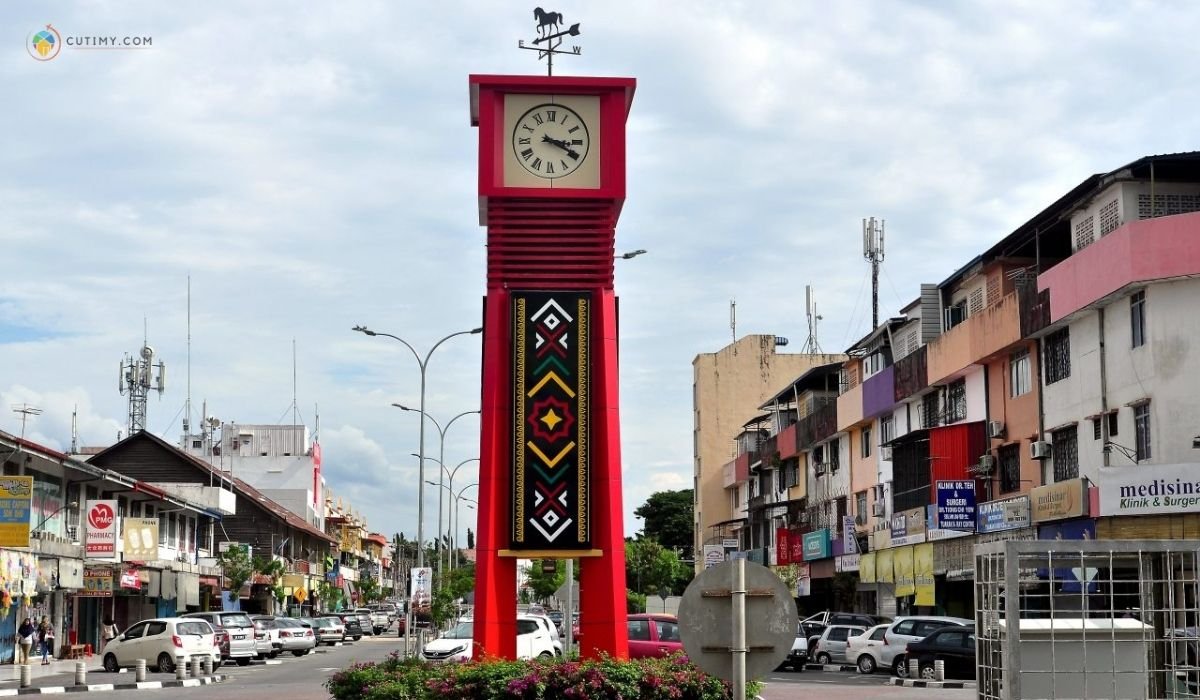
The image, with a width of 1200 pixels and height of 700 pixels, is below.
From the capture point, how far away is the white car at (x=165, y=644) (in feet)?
Answer: 133

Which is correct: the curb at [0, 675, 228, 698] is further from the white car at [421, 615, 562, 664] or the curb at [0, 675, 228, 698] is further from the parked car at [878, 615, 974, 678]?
the parked car at [878, 615, 974, 678]

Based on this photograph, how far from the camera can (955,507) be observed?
44.7 meters

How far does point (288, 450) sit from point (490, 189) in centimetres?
9623

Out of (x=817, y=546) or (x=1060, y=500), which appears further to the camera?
(x=817, y=546)

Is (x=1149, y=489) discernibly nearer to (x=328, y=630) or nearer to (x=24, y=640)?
(x=24, y=640)

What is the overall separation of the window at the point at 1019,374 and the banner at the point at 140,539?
1157 inches

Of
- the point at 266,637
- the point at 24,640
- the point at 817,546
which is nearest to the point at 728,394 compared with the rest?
the point at 817,546

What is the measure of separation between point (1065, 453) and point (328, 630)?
123ft

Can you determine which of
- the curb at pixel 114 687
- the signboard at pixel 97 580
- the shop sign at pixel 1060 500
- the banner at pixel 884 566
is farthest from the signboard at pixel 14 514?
the banner at pixel 884 566

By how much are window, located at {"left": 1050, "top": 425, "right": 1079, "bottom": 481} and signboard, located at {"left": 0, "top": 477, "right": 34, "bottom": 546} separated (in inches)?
1039

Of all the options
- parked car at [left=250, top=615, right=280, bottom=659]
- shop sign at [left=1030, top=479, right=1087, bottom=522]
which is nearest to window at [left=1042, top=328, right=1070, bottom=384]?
shop sign at [left=1030, top=479, right=1087, bottom=522]

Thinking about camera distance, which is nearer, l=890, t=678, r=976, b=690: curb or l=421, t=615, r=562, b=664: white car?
l=421, t=615, r=562, b=664: white car

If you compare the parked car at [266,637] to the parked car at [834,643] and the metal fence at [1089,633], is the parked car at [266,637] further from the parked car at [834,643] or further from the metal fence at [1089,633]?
the metal fence at [1089,633]

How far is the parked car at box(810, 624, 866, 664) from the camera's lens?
44.0m
